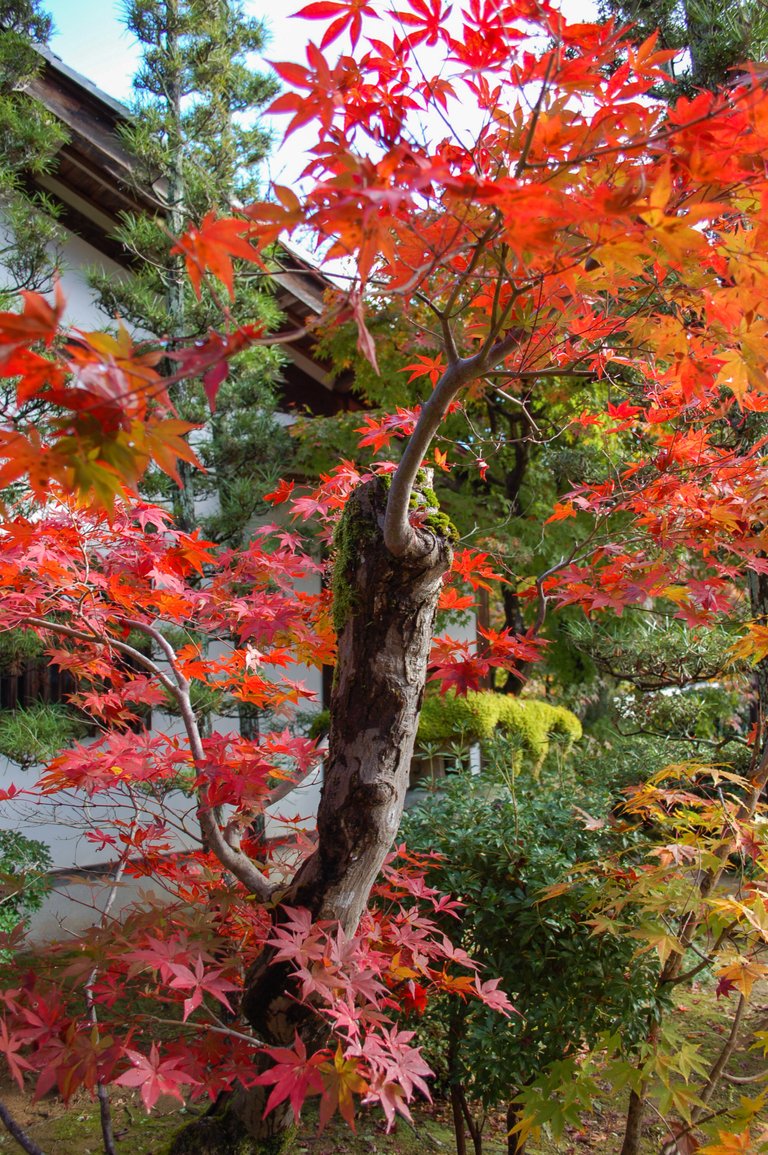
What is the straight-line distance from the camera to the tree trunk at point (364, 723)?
76.5 inches

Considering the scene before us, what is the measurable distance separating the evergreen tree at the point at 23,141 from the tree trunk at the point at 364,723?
358 centimetres

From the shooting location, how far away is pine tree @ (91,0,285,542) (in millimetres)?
5414

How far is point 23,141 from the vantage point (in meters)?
4.83

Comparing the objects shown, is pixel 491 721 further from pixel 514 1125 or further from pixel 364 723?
pixel 364 723

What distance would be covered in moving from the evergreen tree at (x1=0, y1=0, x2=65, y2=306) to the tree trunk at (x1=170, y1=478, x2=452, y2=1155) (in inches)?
141

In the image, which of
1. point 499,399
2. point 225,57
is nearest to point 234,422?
point 225,57

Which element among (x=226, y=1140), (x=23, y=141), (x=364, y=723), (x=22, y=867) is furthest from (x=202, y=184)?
(x=226, y=1140)

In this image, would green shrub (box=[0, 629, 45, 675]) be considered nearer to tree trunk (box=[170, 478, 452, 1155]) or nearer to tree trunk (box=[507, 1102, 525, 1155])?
tree trunk (box=[170, 478, 452, 1155])

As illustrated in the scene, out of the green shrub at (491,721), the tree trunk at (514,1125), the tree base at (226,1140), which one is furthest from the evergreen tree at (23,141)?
the tree trunk at (514,1125)

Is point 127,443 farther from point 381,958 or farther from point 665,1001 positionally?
point 665,1001

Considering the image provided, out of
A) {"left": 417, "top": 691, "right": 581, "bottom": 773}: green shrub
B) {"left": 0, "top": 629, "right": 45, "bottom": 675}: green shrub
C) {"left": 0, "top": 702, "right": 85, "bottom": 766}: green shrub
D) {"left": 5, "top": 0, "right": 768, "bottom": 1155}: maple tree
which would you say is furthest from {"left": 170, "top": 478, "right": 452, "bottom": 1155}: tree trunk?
{"left": 417, "top": 691, "right": 581, "bottom": 773}: green shrub

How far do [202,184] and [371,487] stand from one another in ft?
14.2

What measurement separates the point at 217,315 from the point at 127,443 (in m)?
4.84

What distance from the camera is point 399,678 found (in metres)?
1.96
